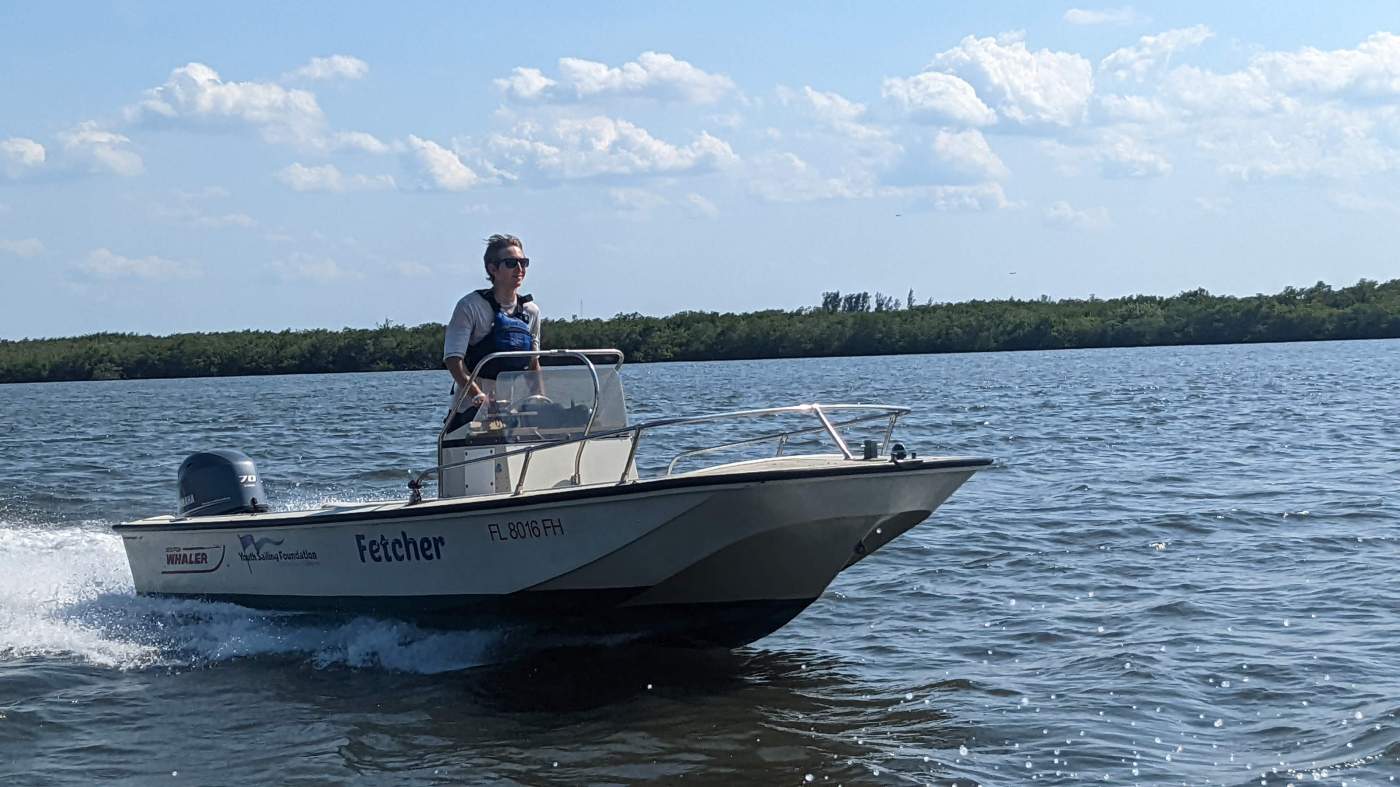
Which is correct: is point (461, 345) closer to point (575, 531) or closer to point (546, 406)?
point (546, 406)

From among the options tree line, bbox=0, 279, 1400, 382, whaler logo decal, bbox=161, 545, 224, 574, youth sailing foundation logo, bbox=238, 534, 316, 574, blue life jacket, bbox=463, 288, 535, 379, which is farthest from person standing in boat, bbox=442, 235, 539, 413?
tree line, bbox=0, 279, 1400, 382

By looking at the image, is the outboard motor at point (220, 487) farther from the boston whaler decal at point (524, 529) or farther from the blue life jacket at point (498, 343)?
the boston whaler decal at point (524, 529)

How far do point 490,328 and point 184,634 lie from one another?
316 centimetres

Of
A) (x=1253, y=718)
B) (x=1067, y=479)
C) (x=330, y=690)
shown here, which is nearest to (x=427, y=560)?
(x=330, y=690)

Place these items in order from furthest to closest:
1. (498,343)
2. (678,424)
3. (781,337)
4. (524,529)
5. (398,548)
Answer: (781,337) < (498,343) < (398,548) < (524,529) < (678,424)

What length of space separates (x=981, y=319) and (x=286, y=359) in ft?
117

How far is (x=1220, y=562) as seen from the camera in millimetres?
11727

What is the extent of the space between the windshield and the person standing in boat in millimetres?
75

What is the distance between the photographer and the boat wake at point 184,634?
9.28 m

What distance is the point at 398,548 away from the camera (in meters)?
8.97

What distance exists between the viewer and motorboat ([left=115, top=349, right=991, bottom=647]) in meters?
8.16

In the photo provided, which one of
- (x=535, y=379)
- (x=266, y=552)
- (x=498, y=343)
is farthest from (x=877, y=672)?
(x=266, y=552)

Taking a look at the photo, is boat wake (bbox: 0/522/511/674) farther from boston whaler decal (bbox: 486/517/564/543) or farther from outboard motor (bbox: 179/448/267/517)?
boston whaler decal (bbox: 486/517/564/543)

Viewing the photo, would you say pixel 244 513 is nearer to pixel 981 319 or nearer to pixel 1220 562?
pixel 1220 562
